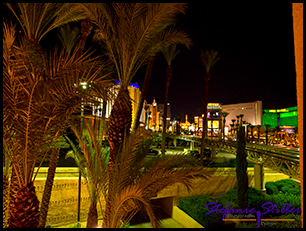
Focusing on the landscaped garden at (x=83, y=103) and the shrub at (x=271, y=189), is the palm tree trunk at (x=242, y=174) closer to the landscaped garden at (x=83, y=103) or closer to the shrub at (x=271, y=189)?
the shrub at (x=271, y=189)

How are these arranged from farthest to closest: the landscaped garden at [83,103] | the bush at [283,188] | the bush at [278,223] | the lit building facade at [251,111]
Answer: the lit building facade at [251,111], the bush at [283,188], the bush at [278,223], the landscaped garden at [83,103]

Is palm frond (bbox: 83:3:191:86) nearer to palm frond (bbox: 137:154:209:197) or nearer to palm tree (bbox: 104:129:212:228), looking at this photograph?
palm tree (bbox: 104:129:212:228)

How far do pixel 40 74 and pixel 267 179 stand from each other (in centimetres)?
1690

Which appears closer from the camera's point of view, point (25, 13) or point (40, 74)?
point (40, 74)

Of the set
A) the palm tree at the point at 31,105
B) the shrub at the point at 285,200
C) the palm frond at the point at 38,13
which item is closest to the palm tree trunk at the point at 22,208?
the palm tree at the point at 31,105

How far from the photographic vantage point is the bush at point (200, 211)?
30.4 ft

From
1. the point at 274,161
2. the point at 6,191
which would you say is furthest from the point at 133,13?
the point at 274,161

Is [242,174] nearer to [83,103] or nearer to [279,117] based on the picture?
[83,103]

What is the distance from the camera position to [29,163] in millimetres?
3639

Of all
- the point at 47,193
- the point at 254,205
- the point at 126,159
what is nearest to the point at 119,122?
the point at 126,159

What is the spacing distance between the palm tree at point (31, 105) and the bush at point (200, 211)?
784 cm

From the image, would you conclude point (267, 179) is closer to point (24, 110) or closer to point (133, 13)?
point (133, 13)

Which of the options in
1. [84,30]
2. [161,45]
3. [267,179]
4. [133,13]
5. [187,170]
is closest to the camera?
[187,170]

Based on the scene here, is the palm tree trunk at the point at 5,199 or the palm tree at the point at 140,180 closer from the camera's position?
the palm tree at the point at 140,180
